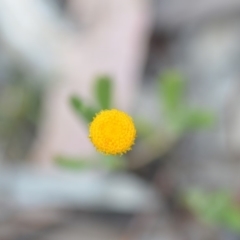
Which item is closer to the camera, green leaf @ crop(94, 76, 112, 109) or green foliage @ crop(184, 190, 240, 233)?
green leaf @ crop(94, 76, 112, 109)

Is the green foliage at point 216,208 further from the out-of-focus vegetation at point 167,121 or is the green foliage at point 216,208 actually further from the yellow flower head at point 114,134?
the yellow flower head at point 114,134

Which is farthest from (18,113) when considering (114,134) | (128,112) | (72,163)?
(114,134)

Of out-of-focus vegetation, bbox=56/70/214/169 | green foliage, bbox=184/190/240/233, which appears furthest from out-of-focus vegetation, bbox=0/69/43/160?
green foliage, bbox=184/190/240/233

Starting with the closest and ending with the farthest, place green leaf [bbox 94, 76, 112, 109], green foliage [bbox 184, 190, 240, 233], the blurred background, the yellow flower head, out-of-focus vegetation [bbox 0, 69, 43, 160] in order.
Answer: the yellow flower head
green leaf [bbox 94, 76, 112, 109]
green foliage [bbox 184, 190, 240, 233]
the blurred background
out-of-focus vegetation [bbox 0, 69, 43, 160]

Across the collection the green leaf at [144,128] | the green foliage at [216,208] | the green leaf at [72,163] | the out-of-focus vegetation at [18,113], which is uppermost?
the out-of-focus vegetation at [18,113]

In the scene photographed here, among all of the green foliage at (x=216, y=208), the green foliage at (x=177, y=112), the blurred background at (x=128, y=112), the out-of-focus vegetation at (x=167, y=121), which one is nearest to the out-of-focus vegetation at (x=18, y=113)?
the blurred background at (x=128, y=112)

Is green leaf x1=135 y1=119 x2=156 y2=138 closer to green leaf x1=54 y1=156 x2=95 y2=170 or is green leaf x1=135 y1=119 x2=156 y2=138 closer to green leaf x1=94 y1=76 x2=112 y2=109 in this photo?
green leaf x1=54 y1=156 x2=95 y2=170

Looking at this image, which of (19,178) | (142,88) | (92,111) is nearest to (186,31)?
(142,88)

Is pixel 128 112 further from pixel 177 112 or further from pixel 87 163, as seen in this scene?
pixel 87 163
